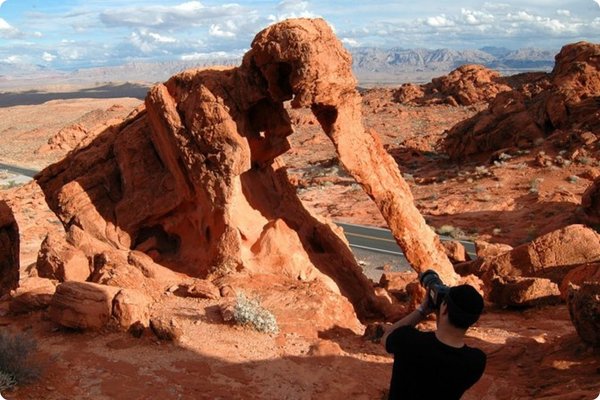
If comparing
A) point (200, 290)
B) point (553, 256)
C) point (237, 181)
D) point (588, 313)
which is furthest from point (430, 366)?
point (553, 256)

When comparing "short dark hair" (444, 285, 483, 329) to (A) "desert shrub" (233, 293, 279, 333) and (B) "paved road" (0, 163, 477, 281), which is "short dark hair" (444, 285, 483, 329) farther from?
(B) "paved road" (0, 163, 477, 281)

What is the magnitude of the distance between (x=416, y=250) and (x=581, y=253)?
3.83 meters

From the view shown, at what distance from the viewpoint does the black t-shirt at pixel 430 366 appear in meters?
4.35

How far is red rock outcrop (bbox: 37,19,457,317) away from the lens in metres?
10.3

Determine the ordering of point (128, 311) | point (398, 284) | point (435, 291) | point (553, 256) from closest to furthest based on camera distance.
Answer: point (435, 291)
point (128, 311)
point (553, 256)
point (398, 284)

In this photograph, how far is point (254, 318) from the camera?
29.0ft

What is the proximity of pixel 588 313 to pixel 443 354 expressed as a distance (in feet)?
13.8

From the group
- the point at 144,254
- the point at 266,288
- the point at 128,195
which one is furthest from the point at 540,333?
the point at 128,195

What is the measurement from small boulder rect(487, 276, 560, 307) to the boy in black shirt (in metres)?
7.26

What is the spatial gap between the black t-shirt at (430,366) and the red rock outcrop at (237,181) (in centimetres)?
604

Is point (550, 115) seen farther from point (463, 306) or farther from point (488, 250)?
point (463, 306)

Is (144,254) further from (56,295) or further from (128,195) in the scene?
(56,295)

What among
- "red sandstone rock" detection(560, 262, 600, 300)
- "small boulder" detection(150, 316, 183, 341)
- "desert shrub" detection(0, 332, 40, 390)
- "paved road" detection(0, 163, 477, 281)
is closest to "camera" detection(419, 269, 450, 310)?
"small boulder" detection(150, 316, 183, 341)

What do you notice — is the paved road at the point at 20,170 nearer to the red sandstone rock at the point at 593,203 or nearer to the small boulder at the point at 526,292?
the red sandstone rock at the point at 593,203
